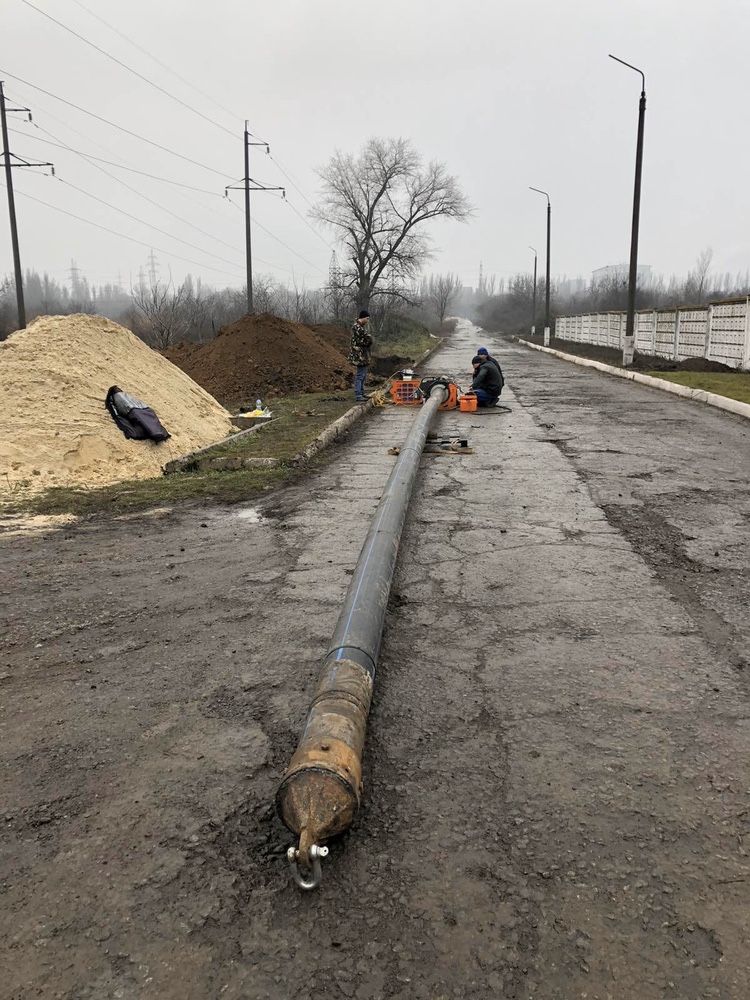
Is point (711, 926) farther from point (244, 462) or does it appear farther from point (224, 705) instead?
point (244, 462)

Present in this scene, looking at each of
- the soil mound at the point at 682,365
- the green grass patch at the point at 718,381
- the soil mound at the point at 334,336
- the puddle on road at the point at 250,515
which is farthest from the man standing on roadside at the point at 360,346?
the soil mound at the point at 334,336

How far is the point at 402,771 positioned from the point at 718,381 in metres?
17.5

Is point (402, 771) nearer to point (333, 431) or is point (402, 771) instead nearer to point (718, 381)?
point (333, 431)

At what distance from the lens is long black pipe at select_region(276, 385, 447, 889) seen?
2.21 m

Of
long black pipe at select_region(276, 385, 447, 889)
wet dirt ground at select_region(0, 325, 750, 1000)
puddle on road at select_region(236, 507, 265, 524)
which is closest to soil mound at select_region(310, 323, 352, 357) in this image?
puddle on road at select_region(236, 507, 265, 524)

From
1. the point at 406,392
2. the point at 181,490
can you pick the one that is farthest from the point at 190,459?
the point at 406,392

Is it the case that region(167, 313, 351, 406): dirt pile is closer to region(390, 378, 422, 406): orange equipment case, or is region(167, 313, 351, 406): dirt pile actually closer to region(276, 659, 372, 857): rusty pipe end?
region(390, 378, 422, 406): orange equipment case

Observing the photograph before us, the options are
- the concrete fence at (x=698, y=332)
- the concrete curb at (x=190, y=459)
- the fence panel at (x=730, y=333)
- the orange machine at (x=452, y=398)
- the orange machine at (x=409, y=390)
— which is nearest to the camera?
the concrete curb at (x=190, y=459)

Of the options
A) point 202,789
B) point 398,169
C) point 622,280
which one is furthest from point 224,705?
point 622,280

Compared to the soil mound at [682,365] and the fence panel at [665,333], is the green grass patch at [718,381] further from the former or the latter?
the fence panel at [665,333]

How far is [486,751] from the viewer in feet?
9.15

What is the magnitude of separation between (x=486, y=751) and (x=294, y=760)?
32.4 inches

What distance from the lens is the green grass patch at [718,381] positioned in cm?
1477

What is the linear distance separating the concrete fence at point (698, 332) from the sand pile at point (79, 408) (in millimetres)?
15954
